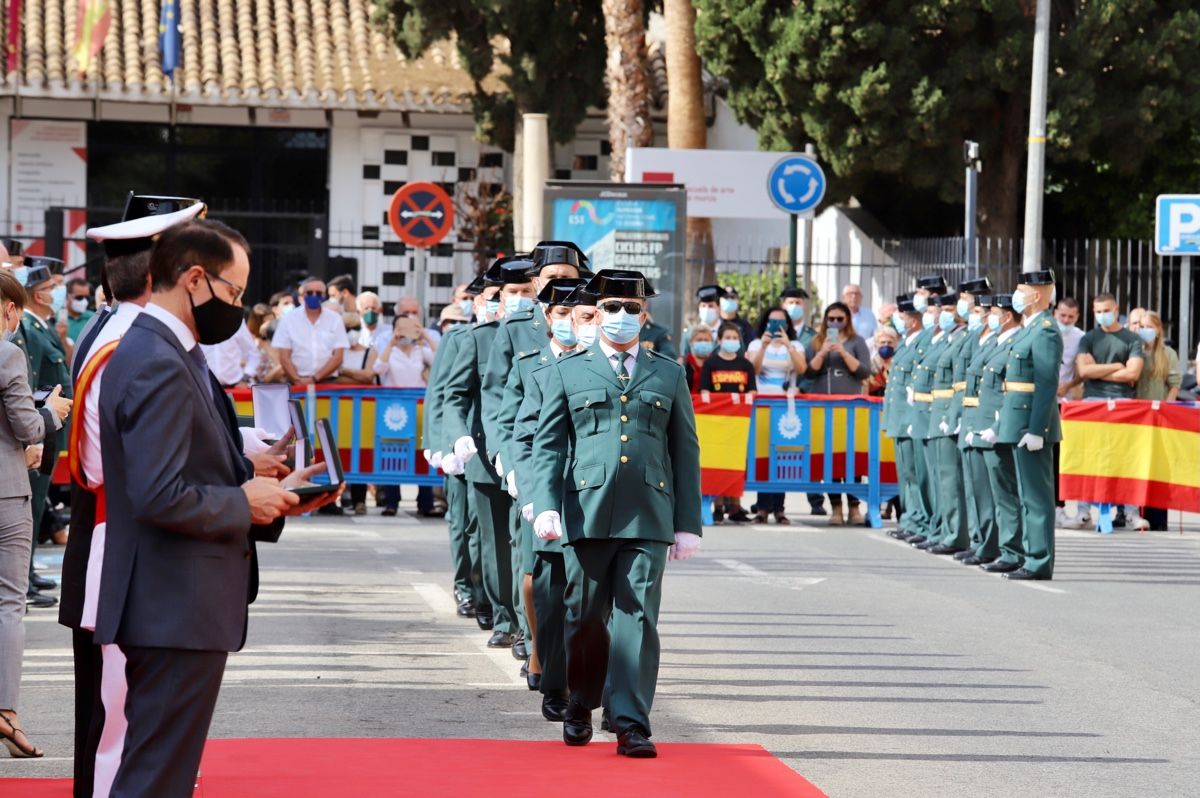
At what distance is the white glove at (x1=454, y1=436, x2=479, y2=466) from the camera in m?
10.7

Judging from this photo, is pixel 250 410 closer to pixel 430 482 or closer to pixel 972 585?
pixel 430 482

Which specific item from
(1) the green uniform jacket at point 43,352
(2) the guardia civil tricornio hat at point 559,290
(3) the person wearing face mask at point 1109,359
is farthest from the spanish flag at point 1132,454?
(2) the guardia civil tricornio hat at point 559,290

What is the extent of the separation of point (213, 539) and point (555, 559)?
3.86 metres

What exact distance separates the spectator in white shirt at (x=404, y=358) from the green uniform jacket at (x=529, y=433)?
35.5ft

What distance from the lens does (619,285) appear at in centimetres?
847

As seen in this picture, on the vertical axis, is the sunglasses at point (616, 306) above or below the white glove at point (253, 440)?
above

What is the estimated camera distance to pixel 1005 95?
92.8ft

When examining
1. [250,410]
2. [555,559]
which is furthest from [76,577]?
[250,410]

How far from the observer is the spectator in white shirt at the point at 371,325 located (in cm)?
2083

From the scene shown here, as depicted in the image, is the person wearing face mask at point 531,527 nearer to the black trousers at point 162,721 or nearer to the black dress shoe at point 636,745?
the black dress shoe at point 636,745

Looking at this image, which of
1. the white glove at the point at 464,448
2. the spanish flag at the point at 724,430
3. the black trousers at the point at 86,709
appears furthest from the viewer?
the spanish flag at the point at 724,430

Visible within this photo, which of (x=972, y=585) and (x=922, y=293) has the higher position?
(x=922, y=293)

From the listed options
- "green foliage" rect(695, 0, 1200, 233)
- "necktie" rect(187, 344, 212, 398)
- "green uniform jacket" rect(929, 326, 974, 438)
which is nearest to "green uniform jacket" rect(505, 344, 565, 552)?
"necktie" rect(187, 344, 212, 398)

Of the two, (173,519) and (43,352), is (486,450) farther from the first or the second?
(173,519)
